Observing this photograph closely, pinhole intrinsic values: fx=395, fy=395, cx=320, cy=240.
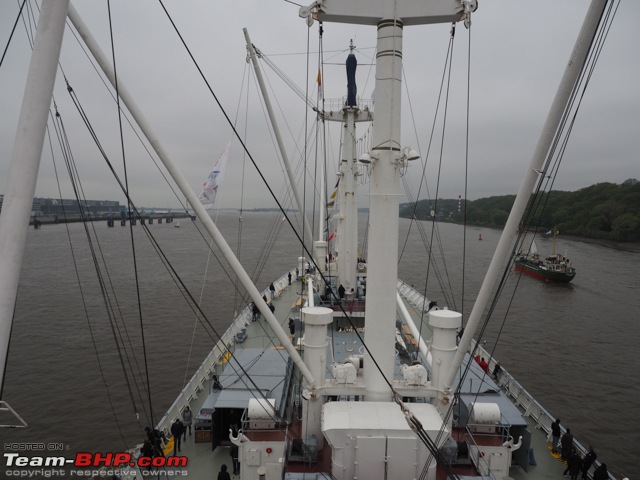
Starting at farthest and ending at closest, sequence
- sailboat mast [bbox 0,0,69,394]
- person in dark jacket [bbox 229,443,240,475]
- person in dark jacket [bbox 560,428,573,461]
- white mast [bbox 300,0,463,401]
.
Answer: person in dark jacket [bbox 560,428,573,461], person in dark jacket [bbox 229,443,240,475], white mast [bbox 300,0,463,401], sailboat mast [bbox 0,0,69,394]

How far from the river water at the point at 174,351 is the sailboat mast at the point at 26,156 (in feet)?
15.3

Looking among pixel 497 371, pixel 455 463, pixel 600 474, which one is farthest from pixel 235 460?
pixel 497 371

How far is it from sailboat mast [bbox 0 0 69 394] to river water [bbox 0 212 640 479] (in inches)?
184

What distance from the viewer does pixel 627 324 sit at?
30.1 meters

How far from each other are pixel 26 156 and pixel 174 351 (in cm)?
2137

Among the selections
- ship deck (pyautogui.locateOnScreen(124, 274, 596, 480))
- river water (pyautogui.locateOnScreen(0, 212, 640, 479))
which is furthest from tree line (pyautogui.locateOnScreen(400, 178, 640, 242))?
ship deck (pyautogui.locateOnScreen(124, 274, 596, 480))

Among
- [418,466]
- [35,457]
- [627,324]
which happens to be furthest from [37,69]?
[627,324]

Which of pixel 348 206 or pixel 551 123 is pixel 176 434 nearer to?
pixel 551 123

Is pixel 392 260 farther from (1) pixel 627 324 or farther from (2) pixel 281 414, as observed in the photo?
(1) pixel 627 324

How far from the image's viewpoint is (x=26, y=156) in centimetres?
333

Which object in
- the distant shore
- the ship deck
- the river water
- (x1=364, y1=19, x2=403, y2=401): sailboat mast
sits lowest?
the river water

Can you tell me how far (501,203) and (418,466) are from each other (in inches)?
6226

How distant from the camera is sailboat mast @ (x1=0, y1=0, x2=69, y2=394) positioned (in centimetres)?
321

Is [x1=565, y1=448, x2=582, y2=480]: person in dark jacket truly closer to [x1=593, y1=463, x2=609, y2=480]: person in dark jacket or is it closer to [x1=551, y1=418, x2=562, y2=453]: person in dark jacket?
[x1=593, y1=463, x2=609, y2=480]: person in dark jacket
